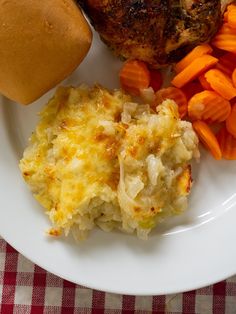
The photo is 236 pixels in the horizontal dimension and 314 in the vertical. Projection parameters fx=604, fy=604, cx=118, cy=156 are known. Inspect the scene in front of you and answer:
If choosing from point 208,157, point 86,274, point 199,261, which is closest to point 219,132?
point 208,157

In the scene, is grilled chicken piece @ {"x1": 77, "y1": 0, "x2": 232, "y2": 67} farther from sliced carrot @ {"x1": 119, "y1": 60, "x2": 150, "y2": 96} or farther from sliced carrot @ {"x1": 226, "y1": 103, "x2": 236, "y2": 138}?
sliced carrot @ {"x1": 226, "y1": 103, "x2": 236, "y2": 138}

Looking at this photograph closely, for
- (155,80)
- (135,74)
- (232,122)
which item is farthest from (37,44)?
(232,122)

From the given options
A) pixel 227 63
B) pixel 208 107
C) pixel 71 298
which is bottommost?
pixel 71 298

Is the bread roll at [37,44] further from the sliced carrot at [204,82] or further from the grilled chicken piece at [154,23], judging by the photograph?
the sliced carrot at [204,82]

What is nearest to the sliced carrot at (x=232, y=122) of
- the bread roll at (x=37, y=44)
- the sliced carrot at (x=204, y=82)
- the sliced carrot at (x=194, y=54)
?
the sliced carrot at (x=204, y=82)

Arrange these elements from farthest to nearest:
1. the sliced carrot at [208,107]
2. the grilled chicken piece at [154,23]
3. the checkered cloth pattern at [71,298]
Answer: the checkered cloth pattern at [71,298] → the sliced carrot at [208,107] → the grilled chicken piece at [154,23]

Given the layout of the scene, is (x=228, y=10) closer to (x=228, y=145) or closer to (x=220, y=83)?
(x=220, y=83)

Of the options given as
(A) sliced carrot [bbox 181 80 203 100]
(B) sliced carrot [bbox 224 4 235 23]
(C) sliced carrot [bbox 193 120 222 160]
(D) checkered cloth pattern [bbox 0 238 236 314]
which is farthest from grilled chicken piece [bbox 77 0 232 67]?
(D) checkered cloth pattern [bbox 0 238 236 314]
